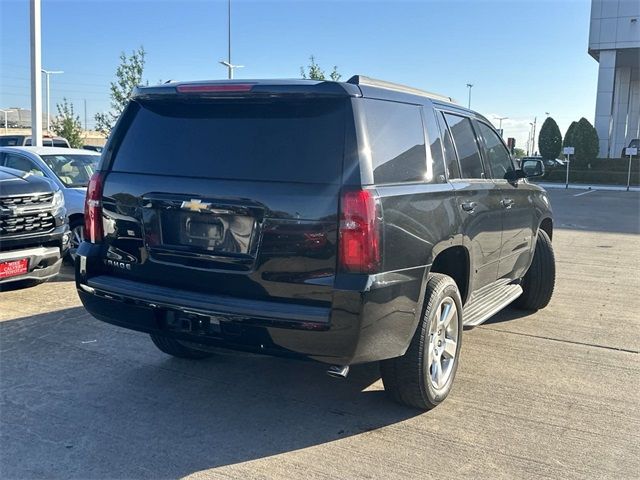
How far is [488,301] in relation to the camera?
16.7 feet

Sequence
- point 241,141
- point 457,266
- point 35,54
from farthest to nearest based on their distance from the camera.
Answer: point 35,54 → point 457,266 → point 241,141

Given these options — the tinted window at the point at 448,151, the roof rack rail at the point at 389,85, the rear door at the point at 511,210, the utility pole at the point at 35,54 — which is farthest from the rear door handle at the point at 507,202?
the utility pole at the point at 35,54

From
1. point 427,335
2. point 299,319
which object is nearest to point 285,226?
point 299,319

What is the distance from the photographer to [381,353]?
334 cm

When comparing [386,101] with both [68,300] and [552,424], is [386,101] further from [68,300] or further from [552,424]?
[68,300]

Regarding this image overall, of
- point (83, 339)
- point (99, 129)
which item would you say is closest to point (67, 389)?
point (83, 339)

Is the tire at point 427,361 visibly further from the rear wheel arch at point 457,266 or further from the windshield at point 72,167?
the windshield at point 72,167

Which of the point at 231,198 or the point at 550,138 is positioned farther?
the point at 550,138

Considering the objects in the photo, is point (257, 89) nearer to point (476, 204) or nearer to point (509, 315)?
point (476, 204)

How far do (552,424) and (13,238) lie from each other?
5339 millimetres

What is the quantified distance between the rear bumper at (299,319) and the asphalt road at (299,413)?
→ 310 millimetres

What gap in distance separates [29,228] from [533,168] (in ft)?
16.9

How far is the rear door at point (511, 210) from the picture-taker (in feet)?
16.9

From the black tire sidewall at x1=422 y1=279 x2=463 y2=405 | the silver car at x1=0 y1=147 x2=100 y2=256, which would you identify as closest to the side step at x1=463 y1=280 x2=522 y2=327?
the black tire sidewall at x1=422 y1=279 x2=463 y2=405
